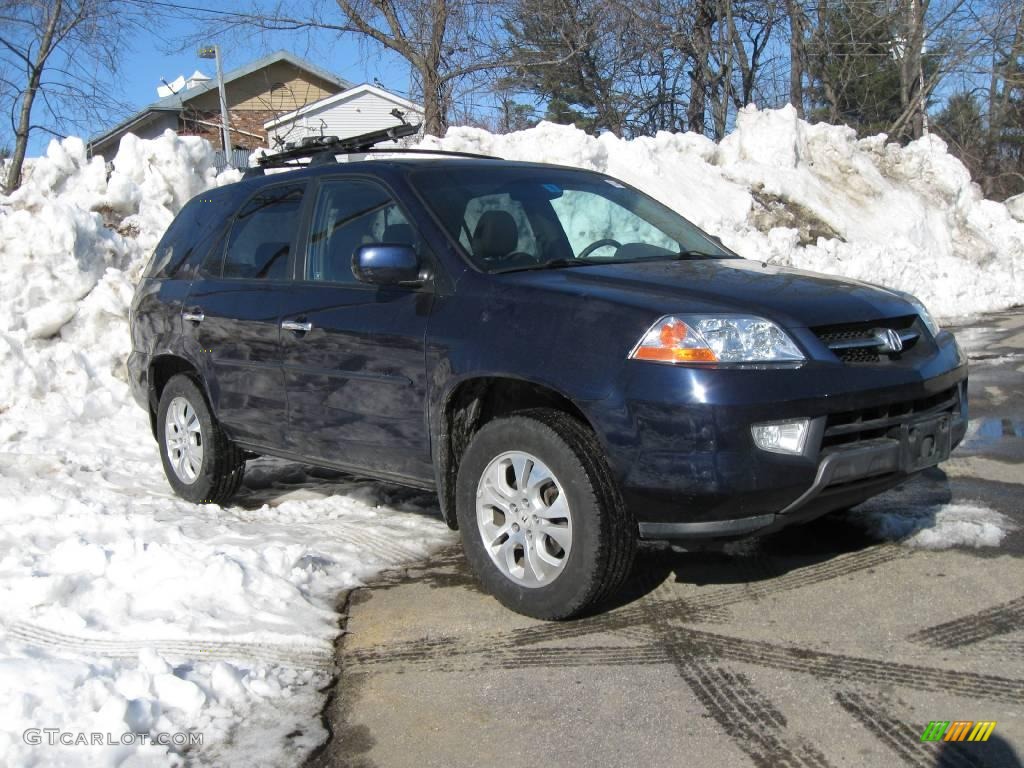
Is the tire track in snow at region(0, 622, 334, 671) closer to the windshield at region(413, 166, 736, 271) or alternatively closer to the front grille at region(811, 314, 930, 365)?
the windshield at region(413, 166, 736, 271)

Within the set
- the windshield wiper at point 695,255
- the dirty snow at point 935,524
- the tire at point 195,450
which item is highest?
the windshield wiper at point 695,255

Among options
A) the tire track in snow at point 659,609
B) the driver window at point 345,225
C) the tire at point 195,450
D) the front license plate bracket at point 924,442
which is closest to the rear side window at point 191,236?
the tire at point 195,450

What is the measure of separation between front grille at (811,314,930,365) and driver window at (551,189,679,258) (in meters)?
1.18

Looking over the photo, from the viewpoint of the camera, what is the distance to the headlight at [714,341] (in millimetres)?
3654

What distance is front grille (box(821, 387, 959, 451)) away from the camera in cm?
374

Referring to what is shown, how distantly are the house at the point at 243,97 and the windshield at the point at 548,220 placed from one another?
32300mm

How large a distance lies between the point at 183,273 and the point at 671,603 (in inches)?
140

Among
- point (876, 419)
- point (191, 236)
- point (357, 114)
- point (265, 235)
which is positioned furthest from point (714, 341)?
point (357, 114)

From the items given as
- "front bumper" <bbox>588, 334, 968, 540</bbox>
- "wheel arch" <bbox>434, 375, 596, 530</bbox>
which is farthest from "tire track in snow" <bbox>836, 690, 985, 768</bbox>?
"wheel arch" <bbox>434, 375, 596, 530</bbox>

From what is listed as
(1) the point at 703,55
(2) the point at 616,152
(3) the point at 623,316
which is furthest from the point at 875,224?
(3) the point at 623,316

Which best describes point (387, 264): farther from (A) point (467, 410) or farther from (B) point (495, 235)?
(A) point (467, 410)

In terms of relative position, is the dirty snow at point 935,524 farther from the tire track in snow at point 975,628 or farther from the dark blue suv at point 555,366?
the tire track in snow at point 975,628

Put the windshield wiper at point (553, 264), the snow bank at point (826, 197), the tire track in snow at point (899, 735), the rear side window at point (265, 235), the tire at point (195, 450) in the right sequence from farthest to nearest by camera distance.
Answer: the snow bank at point (826, 197) → the tire at point (195, 450) → the rear side window at point (265, 235) → the windshield wiper at point (553, 264) → the tire track in snow at point (899, 735)

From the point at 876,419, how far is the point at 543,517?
126 cm
